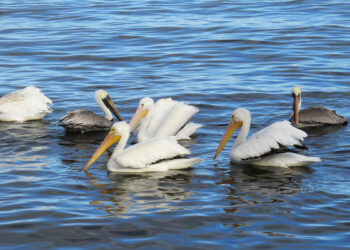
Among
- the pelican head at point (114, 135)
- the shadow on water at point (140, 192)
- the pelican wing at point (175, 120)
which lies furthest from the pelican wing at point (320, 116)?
the pelican head at point (114, 135)

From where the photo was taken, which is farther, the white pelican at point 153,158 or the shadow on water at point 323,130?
the shadow on water at point 323,130

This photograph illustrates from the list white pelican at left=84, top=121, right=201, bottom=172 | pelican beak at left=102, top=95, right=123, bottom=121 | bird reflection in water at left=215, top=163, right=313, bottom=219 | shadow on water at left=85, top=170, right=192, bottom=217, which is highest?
pelican beak at left=102, top=95, right=123, bottom=121

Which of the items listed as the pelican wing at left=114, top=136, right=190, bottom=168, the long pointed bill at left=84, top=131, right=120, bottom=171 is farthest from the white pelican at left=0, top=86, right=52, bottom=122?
the pelican wing at left=114, top=136, right=190, bottom=168

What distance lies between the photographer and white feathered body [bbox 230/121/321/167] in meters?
7.92

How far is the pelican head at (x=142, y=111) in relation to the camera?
9742 millimetres

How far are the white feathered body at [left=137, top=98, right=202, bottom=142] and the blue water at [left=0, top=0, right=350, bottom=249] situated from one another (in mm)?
246

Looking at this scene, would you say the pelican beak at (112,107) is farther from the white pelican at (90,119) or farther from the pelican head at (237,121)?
the pelican head at (237,121)

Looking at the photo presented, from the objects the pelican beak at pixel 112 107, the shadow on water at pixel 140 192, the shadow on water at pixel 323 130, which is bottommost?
the shadow on water at pixel 140 192

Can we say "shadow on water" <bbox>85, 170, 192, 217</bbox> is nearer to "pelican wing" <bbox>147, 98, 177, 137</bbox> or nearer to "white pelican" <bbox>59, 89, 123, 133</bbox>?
"pelican wing" <bbox>147, 98, 177, 137</bbox>

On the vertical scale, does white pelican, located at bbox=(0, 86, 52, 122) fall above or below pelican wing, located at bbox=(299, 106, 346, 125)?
above

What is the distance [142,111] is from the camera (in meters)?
9.77

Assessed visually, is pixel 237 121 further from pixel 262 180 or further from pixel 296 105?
pixel 296 105

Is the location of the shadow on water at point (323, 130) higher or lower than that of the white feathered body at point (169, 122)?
lower

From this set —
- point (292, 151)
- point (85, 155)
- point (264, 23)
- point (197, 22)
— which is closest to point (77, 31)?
point (197, 22)
